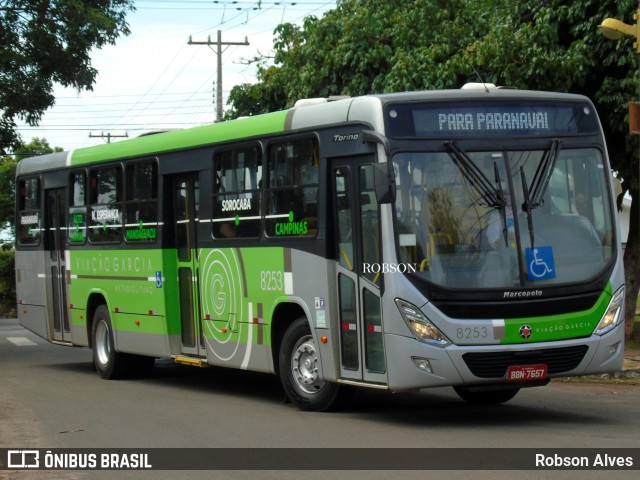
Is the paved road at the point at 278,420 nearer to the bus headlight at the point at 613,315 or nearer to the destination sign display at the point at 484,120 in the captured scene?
the bus headlight at the point at 613,315

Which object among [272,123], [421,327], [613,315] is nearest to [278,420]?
[421,327]

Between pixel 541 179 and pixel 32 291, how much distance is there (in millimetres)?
10757

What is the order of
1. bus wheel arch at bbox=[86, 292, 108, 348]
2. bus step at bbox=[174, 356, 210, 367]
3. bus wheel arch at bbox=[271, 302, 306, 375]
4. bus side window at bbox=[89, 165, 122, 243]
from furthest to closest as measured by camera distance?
1. bus wheel arch at bbox=[86, 292, 108, 348]
2. bus side window at bbox=[89, 165, 122, 243]
3. bus step at bbox=[174, 356, 210, 367]
4. bus wheel arch at bbox=[271, 302, 306, 375]

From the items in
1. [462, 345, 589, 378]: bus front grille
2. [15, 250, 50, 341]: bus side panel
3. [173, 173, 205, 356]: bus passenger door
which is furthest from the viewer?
[15, 250, 50, 341]: bus side panel

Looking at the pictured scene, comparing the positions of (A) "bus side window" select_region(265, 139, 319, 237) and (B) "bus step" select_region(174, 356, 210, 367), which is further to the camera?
(B) "bus step" select_region(174, 356, 210, 367)

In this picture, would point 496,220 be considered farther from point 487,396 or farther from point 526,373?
point 487,396

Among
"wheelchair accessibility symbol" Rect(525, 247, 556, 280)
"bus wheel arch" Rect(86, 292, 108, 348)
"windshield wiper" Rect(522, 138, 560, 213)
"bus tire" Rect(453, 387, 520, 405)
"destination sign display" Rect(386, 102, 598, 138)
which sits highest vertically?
"destination sign display" Rect(386, 102, 598, 138)

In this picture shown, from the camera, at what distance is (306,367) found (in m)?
12.6

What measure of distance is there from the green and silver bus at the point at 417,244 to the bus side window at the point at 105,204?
2878mm

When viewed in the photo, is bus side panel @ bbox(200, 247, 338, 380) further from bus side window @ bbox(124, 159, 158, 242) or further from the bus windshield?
bus side window @ bbox(124, 159, 158, 242)

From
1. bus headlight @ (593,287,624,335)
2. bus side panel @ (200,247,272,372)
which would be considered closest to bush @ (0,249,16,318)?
bus side panel @ (200,247,272,372)

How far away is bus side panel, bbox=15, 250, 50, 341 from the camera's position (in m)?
19.2

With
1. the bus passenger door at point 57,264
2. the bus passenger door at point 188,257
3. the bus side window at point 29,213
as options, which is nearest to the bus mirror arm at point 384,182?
the bus passenger door at point 188,257
